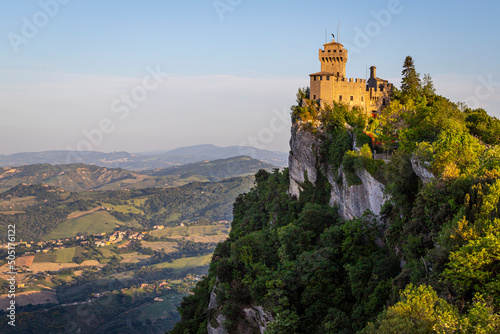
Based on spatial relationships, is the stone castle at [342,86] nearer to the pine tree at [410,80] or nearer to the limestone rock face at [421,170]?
the pine tree at [410,80]

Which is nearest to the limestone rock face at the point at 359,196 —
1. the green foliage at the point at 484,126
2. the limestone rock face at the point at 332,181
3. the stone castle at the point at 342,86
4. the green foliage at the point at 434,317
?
the limestone rock face at the point at 332,181

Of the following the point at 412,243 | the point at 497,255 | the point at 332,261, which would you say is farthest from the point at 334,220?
the point at 497,255

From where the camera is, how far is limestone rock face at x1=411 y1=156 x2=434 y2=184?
3058 centimetres

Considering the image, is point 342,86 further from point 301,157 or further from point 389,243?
point 389,243

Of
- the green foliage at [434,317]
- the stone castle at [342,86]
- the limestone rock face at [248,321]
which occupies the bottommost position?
the limestone rock face at [248,321]

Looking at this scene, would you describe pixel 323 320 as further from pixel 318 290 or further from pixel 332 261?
pixel 332 261

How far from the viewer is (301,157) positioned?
61.4 m

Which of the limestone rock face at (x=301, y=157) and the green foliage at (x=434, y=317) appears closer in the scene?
the green foliage at (x=434, y=317)

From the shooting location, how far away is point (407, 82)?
66.4m

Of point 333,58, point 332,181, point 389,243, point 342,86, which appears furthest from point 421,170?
point 333,58

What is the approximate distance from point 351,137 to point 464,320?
36644mm

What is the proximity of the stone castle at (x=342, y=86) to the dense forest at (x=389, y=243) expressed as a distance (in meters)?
1.96

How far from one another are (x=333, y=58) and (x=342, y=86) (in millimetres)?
4777

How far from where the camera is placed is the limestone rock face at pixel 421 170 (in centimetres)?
3058
